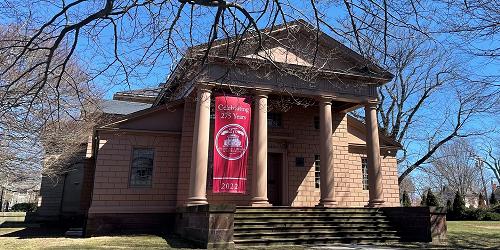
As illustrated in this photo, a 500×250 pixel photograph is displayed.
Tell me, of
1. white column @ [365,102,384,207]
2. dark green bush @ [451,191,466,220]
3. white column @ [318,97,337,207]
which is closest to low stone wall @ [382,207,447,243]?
white column @ [365,102,384,207]

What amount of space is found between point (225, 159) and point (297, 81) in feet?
16.4

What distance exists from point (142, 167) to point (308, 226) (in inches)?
325

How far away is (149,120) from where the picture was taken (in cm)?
1964

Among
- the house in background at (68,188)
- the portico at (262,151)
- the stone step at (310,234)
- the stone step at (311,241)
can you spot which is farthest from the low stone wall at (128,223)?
the house in background at (68,188)

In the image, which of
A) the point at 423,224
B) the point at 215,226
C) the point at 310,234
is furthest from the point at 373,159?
the point at 215,226

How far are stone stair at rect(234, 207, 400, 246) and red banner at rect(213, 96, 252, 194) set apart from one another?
1.57 metres

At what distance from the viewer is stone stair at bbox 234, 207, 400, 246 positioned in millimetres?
14016

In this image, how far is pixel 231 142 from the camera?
17031 millimetres

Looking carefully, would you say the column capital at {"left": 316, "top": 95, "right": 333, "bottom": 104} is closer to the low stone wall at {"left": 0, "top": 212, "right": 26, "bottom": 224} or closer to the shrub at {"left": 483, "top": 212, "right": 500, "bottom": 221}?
the shrub at {"left": 483, "top": 212, "right": 500, "bottom": 221}

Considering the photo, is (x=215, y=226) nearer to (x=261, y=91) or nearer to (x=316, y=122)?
(x=261, y=91)

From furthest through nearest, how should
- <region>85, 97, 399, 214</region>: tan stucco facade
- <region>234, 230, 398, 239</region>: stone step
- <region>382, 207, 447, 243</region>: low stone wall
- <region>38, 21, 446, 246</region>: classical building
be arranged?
<region>85, 97, 399, 214</region>: tan stucco facade → <region>38, 21, 446, 246</region>: classical building → <region>382, 207, 447, 243</region>: low stone wall → <region>234, 230, 398, 239</region>: stone step

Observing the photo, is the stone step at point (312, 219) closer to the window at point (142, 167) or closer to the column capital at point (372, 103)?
the column capital at point (372, 103)

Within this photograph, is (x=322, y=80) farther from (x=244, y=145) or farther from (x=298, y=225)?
(x=298, y=225)

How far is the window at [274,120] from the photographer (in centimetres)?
2150
